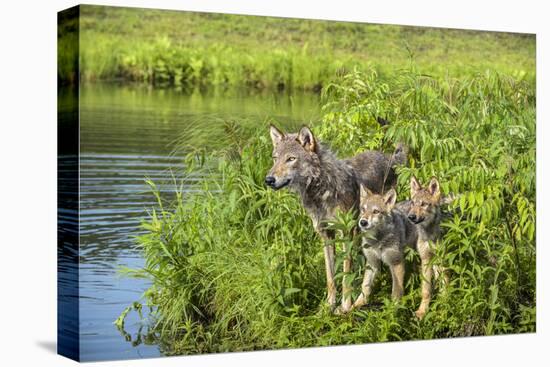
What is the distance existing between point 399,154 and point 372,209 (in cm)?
61

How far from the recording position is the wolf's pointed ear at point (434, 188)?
1027 cm

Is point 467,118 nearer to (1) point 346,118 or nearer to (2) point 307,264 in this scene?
(1) point 346,118

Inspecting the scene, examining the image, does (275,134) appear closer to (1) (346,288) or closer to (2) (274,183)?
(2) (274,183)

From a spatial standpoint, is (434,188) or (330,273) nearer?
(330,273)

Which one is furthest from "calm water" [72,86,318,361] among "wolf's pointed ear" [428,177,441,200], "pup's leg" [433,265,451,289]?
"pup's leg" [433,265,451,289]

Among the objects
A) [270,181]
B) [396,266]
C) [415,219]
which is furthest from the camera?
[415,219]

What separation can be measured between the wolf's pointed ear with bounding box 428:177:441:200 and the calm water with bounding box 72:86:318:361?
1.24 meters

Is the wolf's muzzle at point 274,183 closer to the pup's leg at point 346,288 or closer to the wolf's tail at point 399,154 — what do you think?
the pup's leg at point 346,288

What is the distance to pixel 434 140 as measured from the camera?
1028 cm

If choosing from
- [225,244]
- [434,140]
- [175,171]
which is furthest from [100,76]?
[434,140]

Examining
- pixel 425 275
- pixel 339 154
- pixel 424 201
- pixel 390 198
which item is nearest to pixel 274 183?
pixel 339 154

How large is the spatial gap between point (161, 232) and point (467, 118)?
2.84m

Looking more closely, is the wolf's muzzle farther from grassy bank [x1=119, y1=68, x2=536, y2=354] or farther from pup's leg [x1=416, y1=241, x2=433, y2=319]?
pup's leg [x1=416, y1=241, x2=433, y2=319]

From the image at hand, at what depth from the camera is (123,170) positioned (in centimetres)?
918
